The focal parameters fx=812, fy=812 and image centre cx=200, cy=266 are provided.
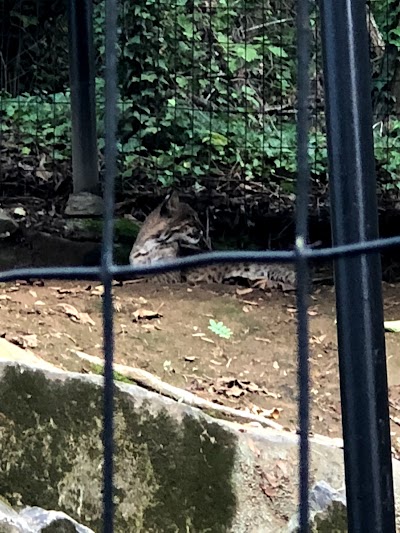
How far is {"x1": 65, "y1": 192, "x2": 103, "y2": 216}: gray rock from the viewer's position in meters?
3.57

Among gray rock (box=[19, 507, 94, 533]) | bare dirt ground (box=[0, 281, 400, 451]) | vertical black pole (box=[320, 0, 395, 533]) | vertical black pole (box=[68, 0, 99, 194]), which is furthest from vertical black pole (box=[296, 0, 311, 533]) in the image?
vertical black pole (box=[68, 0, 99, 194])

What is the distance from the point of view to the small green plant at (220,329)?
9.26 feet

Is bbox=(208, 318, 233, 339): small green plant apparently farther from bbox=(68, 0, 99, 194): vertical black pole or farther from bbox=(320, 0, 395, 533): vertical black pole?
bbox=(320, 0, 395, 533): vertical black pole

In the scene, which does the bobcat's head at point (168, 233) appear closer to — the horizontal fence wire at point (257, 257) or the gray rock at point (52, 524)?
the gray rock at point (52, 524)

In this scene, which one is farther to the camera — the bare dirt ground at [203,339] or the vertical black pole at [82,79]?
the vertical black pole at [82,79]

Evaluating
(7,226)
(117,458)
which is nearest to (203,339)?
(117,458)

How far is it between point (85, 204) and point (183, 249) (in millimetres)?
584

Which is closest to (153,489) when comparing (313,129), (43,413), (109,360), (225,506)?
(225,506)

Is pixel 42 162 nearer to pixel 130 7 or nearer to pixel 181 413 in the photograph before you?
pixel 130 7

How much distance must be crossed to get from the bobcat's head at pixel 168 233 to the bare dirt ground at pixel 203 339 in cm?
39

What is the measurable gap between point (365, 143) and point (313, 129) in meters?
2.78

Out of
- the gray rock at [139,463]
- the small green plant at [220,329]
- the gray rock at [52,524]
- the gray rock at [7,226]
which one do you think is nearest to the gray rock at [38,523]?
the gray rock at [52,524]

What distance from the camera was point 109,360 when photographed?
0.81m

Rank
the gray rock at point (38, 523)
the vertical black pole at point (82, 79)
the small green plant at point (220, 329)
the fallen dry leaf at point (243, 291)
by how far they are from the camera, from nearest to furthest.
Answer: the gray rock at point (38, 523), the small green plant at point (220, 329), the vertical black pole at point (82, 79), the fallen dry leaf at point (243, 291)
